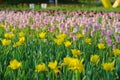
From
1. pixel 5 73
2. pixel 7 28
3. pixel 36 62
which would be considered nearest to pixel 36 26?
pixel 7 28

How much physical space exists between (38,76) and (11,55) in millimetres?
1242

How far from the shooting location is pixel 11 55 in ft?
14.7

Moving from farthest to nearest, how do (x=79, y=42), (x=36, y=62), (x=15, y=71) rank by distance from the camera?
(x=79, y=42), (x=36, y=62), (x=15, y=71)

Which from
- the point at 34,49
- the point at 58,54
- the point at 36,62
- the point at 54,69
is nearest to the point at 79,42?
the point at 34,49

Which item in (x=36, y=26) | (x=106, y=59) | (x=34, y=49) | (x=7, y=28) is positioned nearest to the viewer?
(x=106, y=59)

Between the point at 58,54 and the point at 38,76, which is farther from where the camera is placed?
the point at 58,54

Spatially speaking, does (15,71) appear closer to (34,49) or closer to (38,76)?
(38,76)

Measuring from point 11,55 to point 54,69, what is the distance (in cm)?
143

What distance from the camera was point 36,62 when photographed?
4.00m

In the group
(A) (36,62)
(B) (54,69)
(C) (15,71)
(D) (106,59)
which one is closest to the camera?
(B) (54,69)

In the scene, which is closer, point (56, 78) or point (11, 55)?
point (56, 78)

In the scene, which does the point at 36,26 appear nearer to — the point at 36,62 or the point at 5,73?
the point at 36,62

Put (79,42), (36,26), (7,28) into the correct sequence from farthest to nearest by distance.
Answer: (36,26) → (7,28) → (79,42)

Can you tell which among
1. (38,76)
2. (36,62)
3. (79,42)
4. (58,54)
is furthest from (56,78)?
(79,42)
